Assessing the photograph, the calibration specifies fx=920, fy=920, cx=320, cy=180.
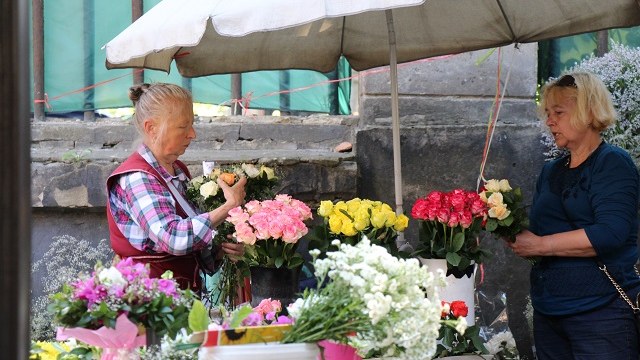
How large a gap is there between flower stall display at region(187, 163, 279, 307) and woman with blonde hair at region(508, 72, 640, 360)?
3.70 ft

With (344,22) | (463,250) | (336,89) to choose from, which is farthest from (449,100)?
(463,250)

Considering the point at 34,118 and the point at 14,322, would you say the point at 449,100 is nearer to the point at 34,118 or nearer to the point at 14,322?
the point at 34,118

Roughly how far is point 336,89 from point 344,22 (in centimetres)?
113

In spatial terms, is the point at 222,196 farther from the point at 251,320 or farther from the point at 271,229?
the point at 251,320

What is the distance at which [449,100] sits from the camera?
17.4ft

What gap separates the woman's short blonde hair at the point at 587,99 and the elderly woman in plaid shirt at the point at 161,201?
1.38 metres

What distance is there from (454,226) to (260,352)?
1.58m

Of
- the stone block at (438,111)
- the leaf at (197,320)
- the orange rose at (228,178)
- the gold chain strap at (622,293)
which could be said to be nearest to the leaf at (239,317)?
the leaf at (197,320)

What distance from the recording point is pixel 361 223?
355 centimetres

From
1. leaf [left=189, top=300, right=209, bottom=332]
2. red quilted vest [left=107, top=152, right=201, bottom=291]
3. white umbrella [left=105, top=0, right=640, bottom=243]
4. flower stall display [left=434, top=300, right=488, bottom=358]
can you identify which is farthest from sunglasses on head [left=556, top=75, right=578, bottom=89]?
leaf [left=189, top=300, right=209, bottom=332]

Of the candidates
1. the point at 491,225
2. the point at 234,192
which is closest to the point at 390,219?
the point at 491,225

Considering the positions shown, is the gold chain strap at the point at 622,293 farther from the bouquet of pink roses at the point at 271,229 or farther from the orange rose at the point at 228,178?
the orange rose at the point at 228,178

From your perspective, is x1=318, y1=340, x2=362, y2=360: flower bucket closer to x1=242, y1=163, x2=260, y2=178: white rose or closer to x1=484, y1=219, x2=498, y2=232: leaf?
x1=484, y1=219, x2=498, y2=232: leaf

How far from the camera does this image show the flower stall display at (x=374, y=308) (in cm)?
215
